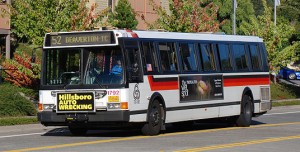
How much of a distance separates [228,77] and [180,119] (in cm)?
324

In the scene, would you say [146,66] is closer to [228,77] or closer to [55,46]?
[55,46]

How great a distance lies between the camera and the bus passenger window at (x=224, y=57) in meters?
24.3

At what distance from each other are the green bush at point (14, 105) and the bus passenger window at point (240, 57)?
7.21 m

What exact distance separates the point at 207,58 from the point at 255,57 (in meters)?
3.39

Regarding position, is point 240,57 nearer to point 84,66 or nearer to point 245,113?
point 245,113

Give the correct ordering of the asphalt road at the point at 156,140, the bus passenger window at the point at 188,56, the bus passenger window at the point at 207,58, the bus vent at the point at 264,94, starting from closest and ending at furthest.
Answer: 1. the asphalt road at the point at 156,140
2. the bus passenger window at the point at 188,56
3. the bus passenger window at the point at 207,58
4. the bus vent at the point at 264,94

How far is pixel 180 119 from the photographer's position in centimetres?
2177

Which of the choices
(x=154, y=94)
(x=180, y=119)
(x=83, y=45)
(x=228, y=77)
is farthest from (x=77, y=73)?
(x=228, y=77)

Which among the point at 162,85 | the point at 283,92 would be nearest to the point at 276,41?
the point at 283,92

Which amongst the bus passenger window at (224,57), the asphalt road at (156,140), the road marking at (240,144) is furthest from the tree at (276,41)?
the road marking at (240,144)

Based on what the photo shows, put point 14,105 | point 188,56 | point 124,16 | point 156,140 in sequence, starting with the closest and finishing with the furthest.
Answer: point 156,140 → point 188,56 → point 14,105 → point 124,16

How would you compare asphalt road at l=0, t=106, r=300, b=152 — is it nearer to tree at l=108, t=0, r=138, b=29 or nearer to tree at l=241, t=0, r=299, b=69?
tree at l=241, t=0, r=299, b=69

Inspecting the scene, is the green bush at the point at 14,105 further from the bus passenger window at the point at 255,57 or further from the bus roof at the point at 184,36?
the bus passenger window at the point at 255,57

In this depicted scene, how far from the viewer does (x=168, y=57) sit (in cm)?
2166
